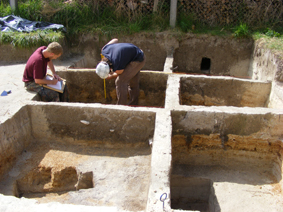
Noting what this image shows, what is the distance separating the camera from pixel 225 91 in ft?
15.3

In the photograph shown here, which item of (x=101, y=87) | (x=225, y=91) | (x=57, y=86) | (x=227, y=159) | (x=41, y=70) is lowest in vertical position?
(x=227, y=159)

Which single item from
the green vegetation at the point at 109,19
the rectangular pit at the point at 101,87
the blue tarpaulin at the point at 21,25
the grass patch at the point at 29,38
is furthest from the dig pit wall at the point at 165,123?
the blue tarpaulin at the point at 21,25

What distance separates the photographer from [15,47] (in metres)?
6.11

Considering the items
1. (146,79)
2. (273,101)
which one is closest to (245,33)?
(273,101)

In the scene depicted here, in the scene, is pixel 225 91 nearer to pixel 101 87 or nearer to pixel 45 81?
pixel 101 87

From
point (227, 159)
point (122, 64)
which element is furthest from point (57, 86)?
point (227, 159)

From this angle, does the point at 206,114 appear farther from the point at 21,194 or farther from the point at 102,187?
the point at 21,194

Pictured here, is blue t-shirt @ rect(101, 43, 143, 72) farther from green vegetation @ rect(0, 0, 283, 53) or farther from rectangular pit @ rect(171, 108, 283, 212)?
green vegetation @ rect(0, 0, 283, 53)

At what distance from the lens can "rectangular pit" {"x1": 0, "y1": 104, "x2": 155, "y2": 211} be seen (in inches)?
120

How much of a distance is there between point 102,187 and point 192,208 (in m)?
1.50

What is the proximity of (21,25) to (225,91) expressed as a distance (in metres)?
5.35

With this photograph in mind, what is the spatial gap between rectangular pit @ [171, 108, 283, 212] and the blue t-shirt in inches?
50.0

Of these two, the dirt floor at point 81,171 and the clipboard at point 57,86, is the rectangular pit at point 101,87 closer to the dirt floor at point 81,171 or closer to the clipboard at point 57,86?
the clipboard at point 57,86

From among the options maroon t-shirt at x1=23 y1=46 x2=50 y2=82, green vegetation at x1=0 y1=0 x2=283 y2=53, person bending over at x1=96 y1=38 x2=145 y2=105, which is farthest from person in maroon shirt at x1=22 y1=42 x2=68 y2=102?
green vegetation at x1=0 y1=0 x2=283 y2=53
